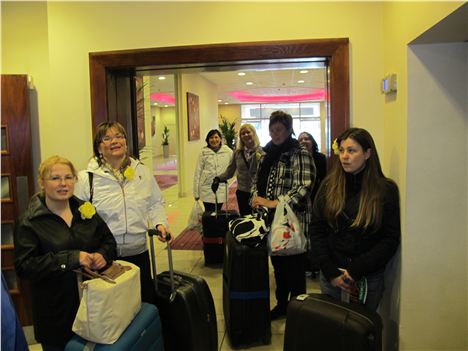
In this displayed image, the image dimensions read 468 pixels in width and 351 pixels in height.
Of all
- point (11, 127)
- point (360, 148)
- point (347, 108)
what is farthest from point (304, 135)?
point (11, 127)

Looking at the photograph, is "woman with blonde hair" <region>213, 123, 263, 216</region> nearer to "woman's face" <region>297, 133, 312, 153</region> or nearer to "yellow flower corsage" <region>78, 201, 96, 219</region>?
"woman's face" <region>297, 133, 312, 153</region>

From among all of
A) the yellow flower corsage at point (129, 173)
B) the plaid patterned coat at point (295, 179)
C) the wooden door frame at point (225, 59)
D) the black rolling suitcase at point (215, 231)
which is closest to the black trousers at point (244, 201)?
the black rolling suitcase at point (215, 231)

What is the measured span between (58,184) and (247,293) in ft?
4.30

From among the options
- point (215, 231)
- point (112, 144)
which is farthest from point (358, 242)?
point (215, 231)

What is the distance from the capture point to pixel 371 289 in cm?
205

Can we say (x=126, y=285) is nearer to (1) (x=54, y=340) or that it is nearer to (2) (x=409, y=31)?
(1) (x=54, y=340)

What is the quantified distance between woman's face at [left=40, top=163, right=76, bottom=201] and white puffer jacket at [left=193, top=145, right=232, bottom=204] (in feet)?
8.78

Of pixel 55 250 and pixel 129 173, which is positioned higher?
pixel 129 173

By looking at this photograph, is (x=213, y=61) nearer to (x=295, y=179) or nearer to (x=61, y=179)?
(x=295, y=179)

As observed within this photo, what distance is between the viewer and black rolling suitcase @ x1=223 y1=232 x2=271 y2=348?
2.45 metres

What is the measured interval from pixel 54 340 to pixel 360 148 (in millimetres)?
1688

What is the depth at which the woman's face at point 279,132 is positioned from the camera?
2.64 metres

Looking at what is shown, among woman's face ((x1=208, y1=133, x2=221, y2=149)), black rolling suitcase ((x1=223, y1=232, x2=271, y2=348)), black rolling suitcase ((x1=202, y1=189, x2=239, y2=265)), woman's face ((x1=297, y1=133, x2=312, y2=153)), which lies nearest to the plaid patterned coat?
black rolling suitcase ((x1=223, y1=232, x2=271, y2=348))

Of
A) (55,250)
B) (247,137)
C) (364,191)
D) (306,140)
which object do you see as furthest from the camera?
(247,137)
